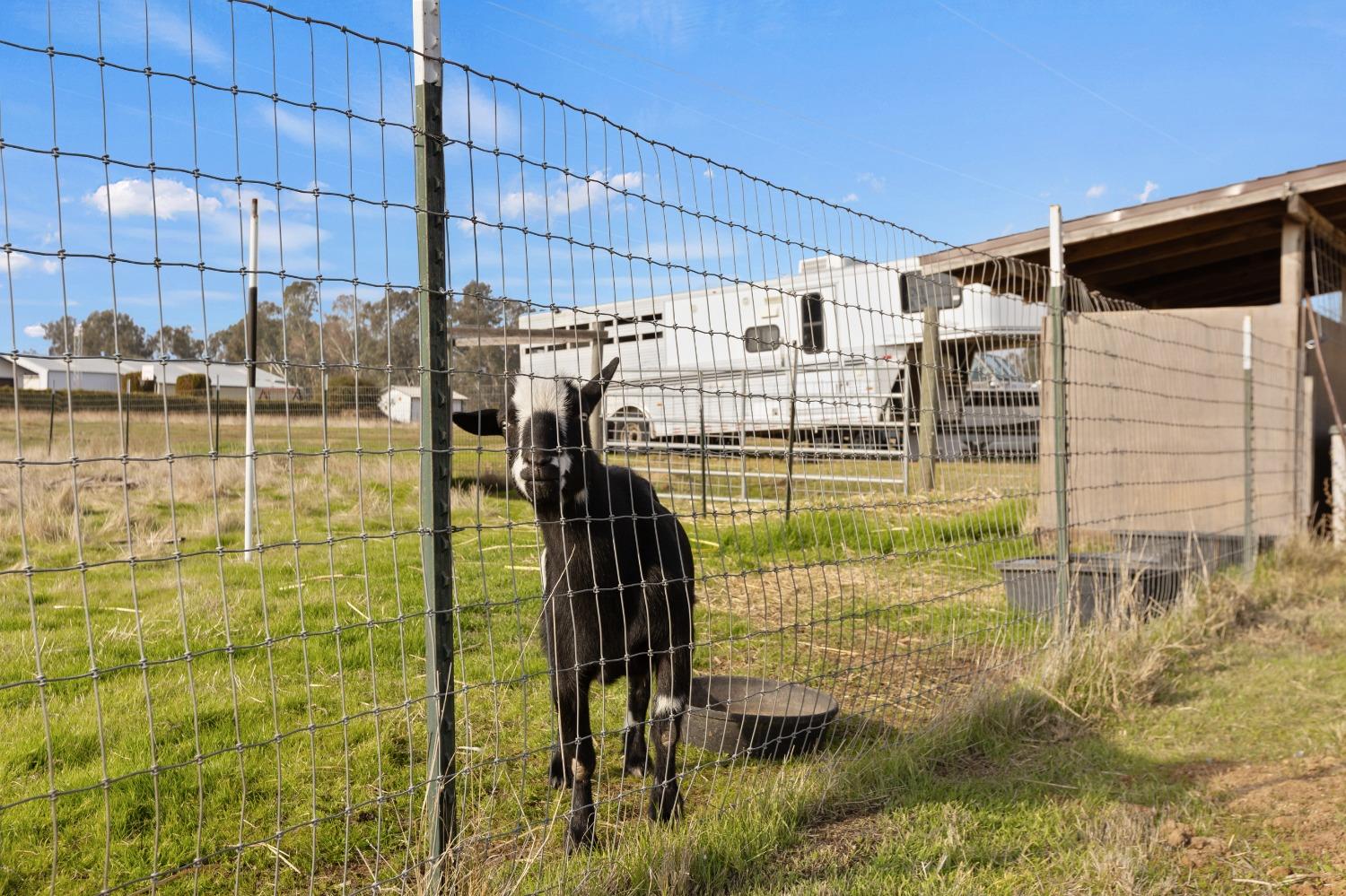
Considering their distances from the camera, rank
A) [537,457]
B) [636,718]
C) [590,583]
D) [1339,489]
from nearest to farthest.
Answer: [537,457] < [590,583] < [636,718] < [1339,489]

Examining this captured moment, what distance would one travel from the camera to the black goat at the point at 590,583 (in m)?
3.30

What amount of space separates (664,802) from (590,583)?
839mm

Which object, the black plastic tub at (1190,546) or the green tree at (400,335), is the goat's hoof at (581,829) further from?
the black plastic tub at (1190,546)

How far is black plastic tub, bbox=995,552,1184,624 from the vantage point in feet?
18.8

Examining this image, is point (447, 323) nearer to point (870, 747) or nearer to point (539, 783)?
point (539, 783)

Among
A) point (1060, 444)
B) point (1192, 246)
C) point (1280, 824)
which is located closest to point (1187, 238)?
point (1192, 246)

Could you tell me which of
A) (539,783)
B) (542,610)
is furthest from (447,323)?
(539,783)

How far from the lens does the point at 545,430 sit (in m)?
3.29

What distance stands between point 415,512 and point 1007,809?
772 centimetres

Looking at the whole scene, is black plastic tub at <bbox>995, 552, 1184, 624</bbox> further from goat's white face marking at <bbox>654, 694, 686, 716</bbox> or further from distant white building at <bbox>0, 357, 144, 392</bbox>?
distant white building at <bbox>0, 357, 144, 392</bbox>

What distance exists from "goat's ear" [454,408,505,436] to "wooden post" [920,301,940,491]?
6.94ft

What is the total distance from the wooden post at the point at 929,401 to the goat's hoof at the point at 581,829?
8.18 ft

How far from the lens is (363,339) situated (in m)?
3.24

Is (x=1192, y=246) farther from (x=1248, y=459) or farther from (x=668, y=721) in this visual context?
(x=668, y=721)
